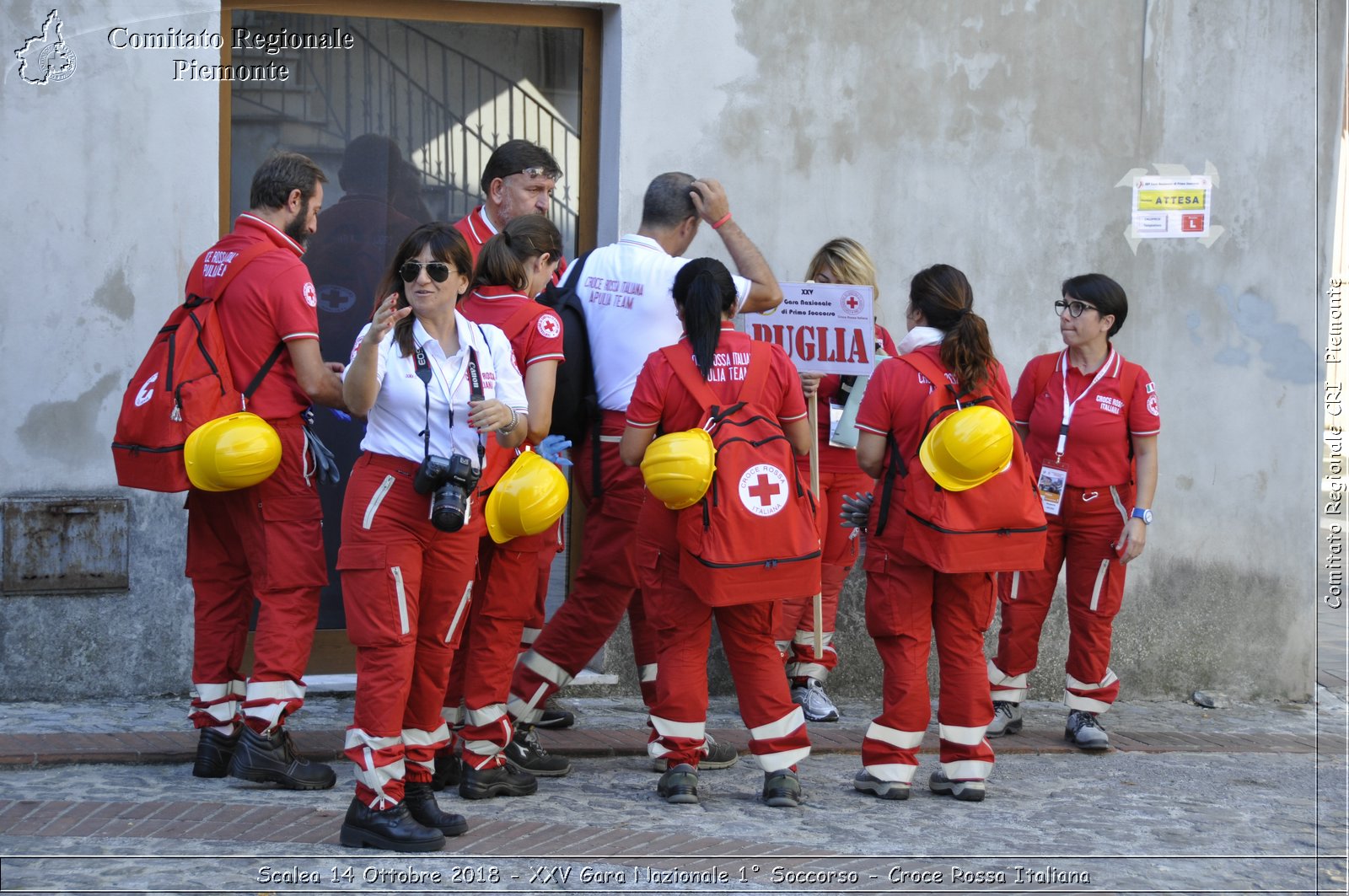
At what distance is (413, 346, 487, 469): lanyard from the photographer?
4840mm

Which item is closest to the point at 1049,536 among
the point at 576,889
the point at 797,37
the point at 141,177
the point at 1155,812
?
the point at 1155,812

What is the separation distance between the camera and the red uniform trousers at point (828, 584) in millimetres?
7250

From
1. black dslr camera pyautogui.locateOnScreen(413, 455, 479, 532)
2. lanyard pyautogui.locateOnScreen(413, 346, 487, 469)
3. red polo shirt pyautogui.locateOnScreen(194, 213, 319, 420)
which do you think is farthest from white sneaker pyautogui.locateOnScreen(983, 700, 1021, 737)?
red polo shirt pyautogui.locateOnScreen(194, 213, 319, 420)

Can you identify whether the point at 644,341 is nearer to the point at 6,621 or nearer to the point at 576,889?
the point at 576,889

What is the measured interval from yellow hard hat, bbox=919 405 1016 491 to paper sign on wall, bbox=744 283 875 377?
44.8 inches

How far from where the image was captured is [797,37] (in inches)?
297

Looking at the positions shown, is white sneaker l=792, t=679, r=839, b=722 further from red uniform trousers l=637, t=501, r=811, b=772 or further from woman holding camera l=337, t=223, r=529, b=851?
woman holding camera l=337, t=223, r=529, b=851

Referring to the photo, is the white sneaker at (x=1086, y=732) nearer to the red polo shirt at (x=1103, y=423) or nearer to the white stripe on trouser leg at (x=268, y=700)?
the red polo shirt at (x=1103, y=423)

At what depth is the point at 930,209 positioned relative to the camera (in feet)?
25.6

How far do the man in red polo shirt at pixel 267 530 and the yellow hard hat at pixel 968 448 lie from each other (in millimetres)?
2243

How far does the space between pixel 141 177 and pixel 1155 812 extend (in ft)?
16.9

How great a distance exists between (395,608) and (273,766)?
3.99 feet

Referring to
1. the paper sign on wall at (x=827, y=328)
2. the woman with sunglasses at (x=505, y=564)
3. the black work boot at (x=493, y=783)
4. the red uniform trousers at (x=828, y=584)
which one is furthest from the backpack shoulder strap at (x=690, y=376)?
the red uniform trousers at (x=828, y=584)

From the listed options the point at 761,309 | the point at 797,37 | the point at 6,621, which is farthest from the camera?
the point at 797,37
